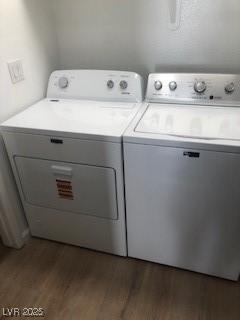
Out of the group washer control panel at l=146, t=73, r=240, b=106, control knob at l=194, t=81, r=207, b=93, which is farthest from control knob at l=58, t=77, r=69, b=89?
control knob at l=194, t=81, r=207, b=93

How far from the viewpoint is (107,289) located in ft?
5.18

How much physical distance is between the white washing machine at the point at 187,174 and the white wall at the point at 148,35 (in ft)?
0.70

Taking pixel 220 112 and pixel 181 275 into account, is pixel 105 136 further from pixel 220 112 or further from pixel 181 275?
pixel 181 275

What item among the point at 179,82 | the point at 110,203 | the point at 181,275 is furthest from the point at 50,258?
the point at 179,82

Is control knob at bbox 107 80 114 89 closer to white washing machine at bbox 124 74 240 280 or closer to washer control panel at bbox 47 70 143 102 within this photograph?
washer control panel at bbox 47 70 143 102

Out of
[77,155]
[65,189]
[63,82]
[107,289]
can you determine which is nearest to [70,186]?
[65,189]

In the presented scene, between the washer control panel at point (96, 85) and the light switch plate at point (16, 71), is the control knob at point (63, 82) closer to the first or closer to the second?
the washer control panel at point (96, 85)

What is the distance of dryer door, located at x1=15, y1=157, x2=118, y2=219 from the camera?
1478 mm

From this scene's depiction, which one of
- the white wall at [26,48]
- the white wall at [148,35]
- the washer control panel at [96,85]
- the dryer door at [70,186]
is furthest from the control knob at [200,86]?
the white wall at [26,48]

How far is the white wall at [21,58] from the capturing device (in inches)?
60.6

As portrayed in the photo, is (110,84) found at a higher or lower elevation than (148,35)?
lower

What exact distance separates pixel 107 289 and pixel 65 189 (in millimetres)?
616

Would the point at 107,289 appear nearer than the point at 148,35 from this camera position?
Yes

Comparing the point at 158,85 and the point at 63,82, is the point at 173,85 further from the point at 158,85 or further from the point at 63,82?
the point at 63,82
